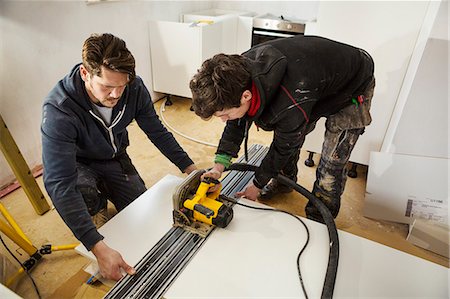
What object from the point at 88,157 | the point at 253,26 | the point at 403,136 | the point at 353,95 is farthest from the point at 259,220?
the point at 253,26

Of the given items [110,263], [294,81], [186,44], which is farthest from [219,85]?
[186,44]

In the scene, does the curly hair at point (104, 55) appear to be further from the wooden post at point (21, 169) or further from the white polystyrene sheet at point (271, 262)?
the wooden post at point (21, 169)

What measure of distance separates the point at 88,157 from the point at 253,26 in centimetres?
246

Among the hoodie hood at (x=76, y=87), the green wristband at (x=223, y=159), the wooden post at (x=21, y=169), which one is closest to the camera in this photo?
the hoodie hood at (x=76, y=87)

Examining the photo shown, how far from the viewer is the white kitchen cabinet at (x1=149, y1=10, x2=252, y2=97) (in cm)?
278

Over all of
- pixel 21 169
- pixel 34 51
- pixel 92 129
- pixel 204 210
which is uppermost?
pixel 34 51

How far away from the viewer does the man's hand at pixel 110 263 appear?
0.91m

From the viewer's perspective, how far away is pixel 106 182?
5.01ft

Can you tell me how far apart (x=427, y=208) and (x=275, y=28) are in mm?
2255

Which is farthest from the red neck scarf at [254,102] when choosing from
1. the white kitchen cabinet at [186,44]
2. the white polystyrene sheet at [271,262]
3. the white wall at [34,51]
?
the white kitchen cabinet at [186,44]

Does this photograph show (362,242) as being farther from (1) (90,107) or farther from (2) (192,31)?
(2) (192,31)

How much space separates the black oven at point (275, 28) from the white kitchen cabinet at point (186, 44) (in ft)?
0.31

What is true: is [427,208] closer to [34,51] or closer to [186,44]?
[186,44]

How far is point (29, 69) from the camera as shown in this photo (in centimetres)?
187
